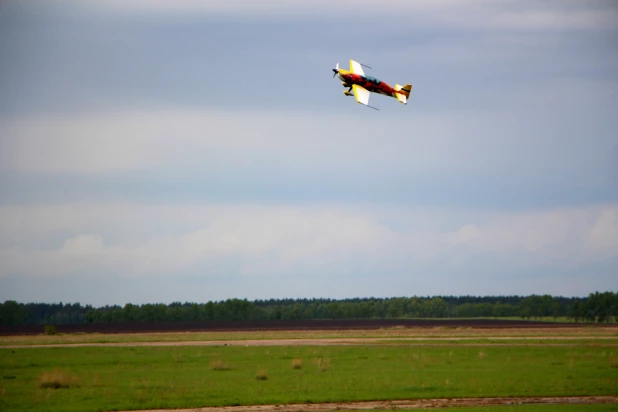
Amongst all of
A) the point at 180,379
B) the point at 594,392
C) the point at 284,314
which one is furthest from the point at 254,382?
the point at 284,314

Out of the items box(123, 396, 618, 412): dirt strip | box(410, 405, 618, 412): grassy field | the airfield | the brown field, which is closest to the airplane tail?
the airfield

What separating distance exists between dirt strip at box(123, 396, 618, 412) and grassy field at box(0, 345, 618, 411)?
0.85 m

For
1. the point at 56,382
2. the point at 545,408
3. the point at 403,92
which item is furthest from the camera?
the point at 403,92

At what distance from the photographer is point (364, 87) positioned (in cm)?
4775

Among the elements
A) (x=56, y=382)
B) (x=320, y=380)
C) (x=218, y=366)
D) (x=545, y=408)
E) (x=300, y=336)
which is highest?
(x=300, y=336)

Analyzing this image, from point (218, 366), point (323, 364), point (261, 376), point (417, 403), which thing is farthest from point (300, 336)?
point (417, 403)

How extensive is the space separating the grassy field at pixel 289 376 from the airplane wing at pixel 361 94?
1551cm

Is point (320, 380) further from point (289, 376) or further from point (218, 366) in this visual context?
point (218, 366)

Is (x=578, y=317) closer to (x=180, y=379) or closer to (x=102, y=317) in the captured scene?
(x=102, y=317)

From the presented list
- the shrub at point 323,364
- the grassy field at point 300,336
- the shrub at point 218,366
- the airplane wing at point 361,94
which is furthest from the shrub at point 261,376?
the grassy field at point 300,336

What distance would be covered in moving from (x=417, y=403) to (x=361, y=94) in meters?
20.9

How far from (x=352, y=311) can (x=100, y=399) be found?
536 ft

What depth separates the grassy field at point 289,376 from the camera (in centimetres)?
3316

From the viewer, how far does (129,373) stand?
4241 cm
